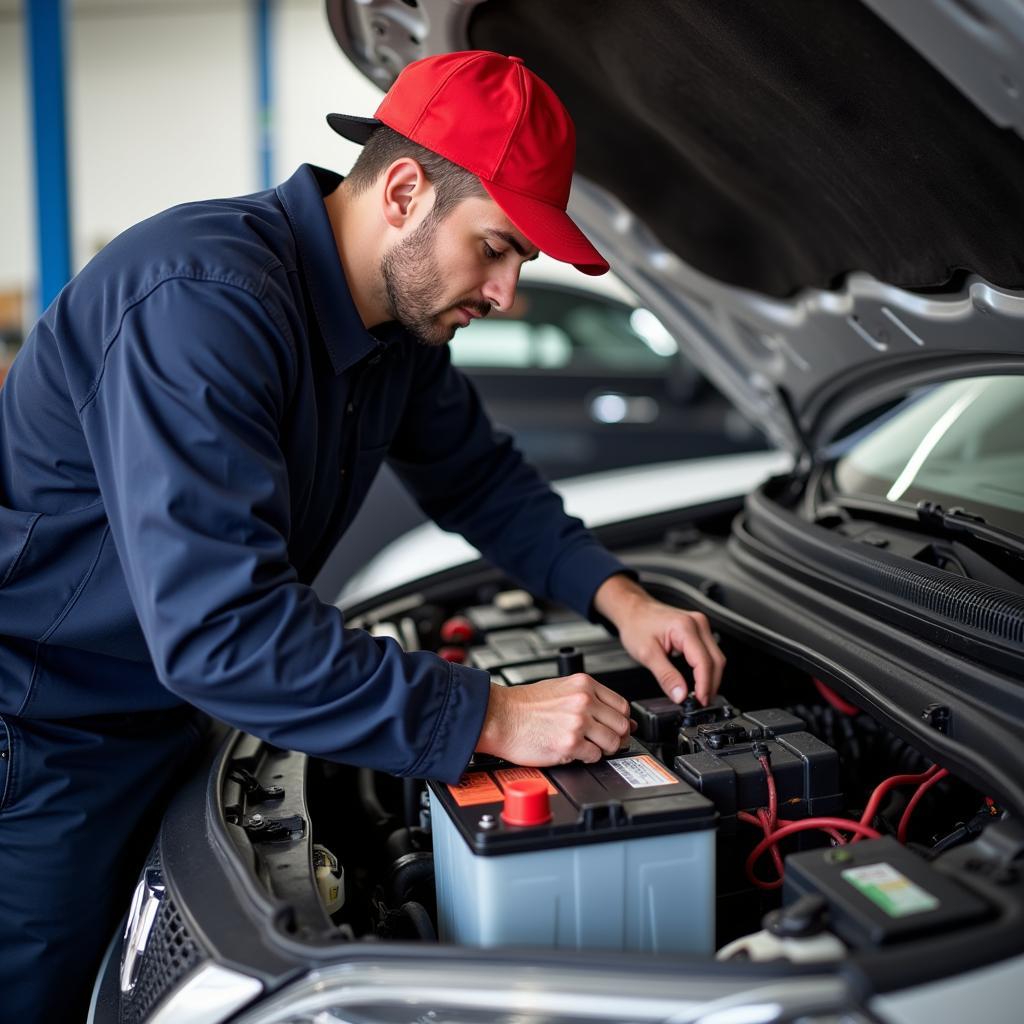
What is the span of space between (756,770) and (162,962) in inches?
27.5

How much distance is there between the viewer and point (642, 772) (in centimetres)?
126

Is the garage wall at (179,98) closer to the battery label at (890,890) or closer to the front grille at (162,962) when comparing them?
the front grille at (162,962)

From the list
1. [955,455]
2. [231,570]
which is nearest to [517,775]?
[231,570]

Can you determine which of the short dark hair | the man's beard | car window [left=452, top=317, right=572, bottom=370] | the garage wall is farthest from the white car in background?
the garage wall

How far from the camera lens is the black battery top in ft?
3.67

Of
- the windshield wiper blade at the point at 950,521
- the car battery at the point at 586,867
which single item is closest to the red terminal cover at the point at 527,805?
the car battery at the point at 586,867

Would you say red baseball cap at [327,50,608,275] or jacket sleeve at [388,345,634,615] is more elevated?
red baseball cap at [327,50,608,275]

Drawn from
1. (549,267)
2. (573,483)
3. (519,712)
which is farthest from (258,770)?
(549,267)

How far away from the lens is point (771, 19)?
4.37 ft

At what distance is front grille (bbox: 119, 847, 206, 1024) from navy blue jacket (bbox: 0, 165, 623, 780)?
0.23 m

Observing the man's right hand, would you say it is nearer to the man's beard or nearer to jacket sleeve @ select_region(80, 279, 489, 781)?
jacket sleeve @ select_region(80, 279, 489, 781)

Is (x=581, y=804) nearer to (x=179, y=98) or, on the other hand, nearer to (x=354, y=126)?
(x=354, y=126)

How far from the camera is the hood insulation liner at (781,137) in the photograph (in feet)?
4.39

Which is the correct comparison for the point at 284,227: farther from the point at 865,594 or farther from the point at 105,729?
the point at 865,594
